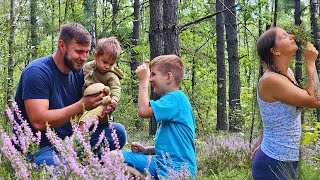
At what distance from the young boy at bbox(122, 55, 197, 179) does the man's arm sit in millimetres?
436

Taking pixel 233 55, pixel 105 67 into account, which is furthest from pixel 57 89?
pixel 233 55

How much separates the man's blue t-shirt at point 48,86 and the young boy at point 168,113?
0.91m

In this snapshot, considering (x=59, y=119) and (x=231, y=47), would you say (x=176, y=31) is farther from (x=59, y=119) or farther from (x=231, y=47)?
(x=231, y=47)

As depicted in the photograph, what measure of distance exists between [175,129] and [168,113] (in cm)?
19

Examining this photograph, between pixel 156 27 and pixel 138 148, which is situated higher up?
pixel 156 27

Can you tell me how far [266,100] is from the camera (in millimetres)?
3648

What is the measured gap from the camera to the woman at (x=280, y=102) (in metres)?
3.50

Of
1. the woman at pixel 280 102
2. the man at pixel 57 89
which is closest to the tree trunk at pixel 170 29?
the man at pixel 57 89

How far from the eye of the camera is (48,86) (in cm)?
462

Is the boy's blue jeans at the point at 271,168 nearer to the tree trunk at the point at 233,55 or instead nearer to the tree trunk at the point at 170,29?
the tree trunk at the point at 170,29

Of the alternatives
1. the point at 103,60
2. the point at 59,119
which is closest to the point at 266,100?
the point at 59,119

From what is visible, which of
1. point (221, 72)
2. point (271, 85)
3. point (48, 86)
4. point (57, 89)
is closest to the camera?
point (271, 85)

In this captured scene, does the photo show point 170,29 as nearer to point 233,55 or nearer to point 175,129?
point 175,129

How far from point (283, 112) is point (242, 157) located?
288 centimetres
